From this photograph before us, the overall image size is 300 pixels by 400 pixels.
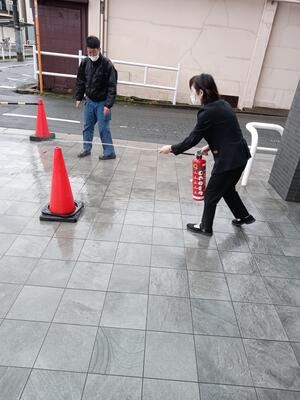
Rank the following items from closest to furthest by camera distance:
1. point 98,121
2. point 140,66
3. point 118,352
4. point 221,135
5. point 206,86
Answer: point 118,352 → point 206,86 → point 221,135 → point 98,121 → point 140,66

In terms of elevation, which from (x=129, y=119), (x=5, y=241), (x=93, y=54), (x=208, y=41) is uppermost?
(x=208, y=41)

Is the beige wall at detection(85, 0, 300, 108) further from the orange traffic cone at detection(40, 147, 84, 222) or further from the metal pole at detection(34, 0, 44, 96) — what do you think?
the orange traffic cone at detection(40, 147, 84, 222)

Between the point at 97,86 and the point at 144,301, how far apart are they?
11.8ft

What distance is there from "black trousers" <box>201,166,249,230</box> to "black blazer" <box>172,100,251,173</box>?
0.29 ft

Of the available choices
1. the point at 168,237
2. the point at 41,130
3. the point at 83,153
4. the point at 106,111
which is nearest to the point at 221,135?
the point at 168,237

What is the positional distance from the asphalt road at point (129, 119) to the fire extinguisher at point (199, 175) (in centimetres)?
368

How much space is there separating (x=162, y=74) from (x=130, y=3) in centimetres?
244

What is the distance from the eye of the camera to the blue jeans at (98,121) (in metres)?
5.06

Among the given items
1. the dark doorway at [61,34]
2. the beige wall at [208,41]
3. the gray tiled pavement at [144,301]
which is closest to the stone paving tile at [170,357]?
the gray tiled pavement at [144,301]

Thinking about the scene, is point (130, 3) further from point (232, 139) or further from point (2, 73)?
point (232, 139)

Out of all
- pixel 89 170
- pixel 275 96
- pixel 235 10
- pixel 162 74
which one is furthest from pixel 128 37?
pixel 89 170

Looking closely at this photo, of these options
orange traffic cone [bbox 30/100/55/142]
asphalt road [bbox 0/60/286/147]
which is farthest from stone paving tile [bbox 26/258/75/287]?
asphalt road [bbox 0/60/286/147]

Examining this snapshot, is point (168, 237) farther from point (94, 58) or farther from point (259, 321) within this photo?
point (94, 58)

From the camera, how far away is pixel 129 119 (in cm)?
884
